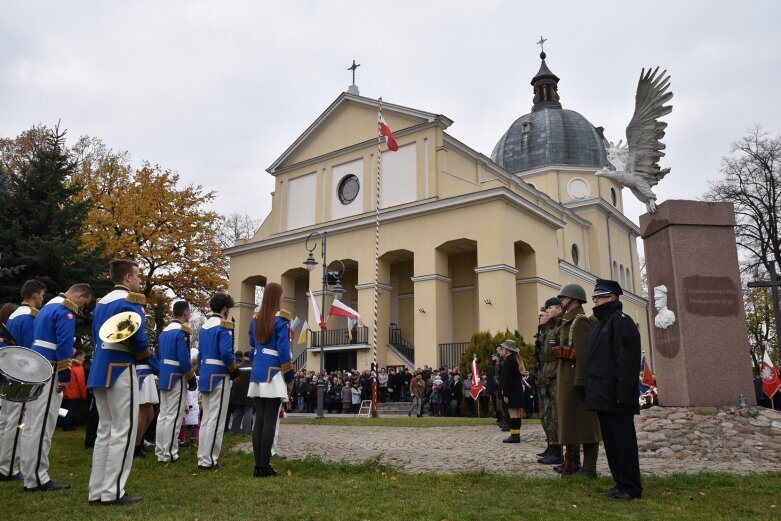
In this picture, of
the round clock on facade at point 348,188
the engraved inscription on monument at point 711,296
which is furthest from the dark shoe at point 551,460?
the round clock on facade at point 348,188

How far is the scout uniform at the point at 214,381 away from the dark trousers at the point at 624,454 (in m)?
4.58

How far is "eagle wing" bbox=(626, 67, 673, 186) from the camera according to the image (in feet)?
34.5

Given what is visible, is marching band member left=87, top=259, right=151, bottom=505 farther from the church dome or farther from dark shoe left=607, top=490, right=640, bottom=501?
the church dome

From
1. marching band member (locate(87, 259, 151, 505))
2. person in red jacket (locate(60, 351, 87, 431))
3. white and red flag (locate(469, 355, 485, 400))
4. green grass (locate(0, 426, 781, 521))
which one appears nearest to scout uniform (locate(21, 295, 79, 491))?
green grass (locate(0, 426, 781, 521))

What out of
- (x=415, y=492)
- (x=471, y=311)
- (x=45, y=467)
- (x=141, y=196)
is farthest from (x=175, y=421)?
(x=141, y=196)

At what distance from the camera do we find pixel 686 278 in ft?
32.6

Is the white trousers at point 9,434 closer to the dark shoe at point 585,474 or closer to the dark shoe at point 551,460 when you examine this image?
the dark shoe at point 585,474

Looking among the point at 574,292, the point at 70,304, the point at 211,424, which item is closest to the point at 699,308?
the point at 574,292

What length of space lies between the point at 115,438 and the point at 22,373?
1034 mm

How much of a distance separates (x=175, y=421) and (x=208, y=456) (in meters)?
1.16

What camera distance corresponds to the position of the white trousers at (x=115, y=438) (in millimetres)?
5273

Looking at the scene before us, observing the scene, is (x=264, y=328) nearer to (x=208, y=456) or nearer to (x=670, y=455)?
(x=208, y=456)

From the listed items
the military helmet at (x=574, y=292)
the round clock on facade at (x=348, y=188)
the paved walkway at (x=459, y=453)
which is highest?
the round clock on facade at (x=348, y=188)

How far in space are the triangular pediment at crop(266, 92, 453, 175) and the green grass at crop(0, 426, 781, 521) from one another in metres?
24.6
